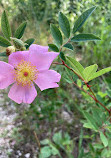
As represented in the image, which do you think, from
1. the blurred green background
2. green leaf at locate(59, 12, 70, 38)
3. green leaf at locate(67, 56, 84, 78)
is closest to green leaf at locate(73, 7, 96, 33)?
green leaf at locate(59, 12, 70, 38)

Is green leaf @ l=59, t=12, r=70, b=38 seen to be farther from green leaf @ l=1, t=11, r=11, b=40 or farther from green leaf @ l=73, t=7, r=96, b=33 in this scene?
green leaf @ l=1, t=11, r=11, b=40

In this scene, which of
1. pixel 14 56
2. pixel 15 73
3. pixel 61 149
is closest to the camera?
pixel 14 56

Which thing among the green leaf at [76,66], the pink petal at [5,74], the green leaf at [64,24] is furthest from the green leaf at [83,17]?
the pink petal at [5,74]

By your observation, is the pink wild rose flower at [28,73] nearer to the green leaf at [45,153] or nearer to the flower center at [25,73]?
the flower center at [25,73]

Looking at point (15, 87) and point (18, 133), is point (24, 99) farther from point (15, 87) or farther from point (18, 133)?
point (18, 133)

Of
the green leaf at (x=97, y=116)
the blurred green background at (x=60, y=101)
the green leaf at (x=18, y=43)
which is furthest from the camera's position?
the blurred green background at (x=60, y=101)

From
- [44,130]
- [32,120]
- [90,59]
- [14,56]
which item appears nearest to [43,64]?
[14,56]

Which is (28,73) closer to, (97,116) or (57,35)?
(57,35)
